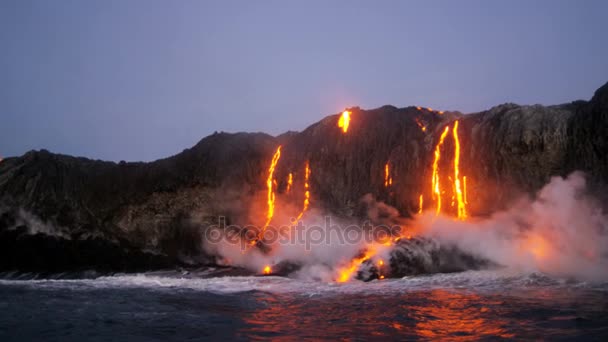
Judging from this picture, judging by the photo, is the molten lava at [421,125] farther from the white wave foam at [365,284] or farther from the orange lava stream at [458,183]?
the white wave foam at [365,284]

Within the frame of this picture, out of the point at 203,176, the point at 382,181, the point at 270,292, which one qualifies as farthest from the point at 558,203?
the point at 203,176

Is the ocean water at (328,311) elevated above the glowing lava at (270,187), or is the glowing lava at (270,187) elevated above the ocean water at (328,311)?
the glowing lava at (270,187)

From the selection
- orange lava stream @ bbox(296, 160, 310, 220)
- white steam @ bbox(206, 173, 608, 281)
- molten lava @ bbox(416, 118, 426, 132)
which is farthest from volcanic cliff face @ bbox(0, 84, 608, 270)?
white steam @ bbox(206, 173, 608, 281)

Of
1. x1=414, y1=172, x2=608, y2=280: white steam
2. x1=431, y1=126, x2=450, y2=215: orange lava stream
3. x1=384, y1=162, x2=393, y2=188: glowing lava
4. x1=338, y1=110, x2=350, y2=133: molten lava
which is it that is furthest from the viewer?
x1=338, y1=110, x2=350, y2=133: molten lava

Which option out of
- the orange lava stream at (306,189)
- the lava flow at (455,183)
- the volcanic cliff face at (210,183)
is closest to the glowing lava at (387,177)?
the volcanic cliff face at (210,183)

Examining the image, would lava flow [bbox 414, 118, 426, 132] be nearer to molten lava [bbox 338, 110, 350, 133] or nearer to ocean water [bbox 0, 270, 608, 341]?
molten lava [bbox 338, 110, 350, 133]
